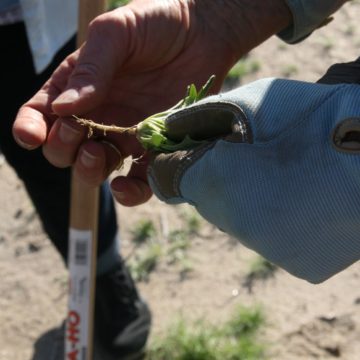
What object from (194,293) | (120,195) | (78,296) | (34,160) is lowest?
(194,293)

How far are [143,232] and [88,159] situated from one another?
4.31ft

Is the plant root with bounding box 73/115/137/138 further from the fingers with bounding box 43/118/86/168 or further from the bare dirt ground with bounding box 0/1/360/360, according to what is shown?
the bare dirt ground with bounding box 0/1/360/360

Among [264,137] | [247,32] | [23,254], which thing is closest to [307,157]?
[264,137]

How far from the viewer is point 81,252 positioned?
175 cm

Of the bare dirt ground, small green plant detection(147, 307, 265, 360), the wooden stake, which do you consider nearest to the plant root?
the wooden stake

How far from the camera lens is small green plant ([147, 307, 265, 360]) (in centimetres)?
208

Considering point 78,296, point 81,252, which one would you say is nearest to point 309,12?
point 81,252

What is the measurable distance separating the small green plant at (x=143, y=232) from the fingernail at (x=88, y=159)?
1295 millimetres

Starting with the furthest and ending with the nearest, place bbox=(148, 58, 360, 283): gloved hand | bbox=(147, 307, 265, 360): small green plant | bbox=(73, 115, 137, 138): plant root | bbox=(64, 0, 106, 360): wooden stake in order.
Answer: bbox=(147, 307, 265, 360): small green plant, bbox=(64, 0, 106, 360): wooden stake, bbox=(73, 115, 137, 138): plant root, bbox=(148, 58, 360, 283): gloved hand

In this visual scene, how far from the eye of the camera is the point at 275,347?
2.12m

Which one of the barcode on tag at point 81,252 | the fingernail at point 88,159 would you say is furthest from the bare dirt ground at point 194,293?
the fingernail at point 88,159

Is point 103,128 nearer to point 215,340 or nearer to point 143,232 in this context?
point 215,340

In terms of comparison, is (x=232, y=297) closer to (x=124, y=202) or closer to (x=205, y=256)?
(x=205, y=256)

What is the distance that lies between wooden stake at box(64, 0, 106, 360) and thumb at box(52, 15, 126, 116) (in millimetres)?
403
